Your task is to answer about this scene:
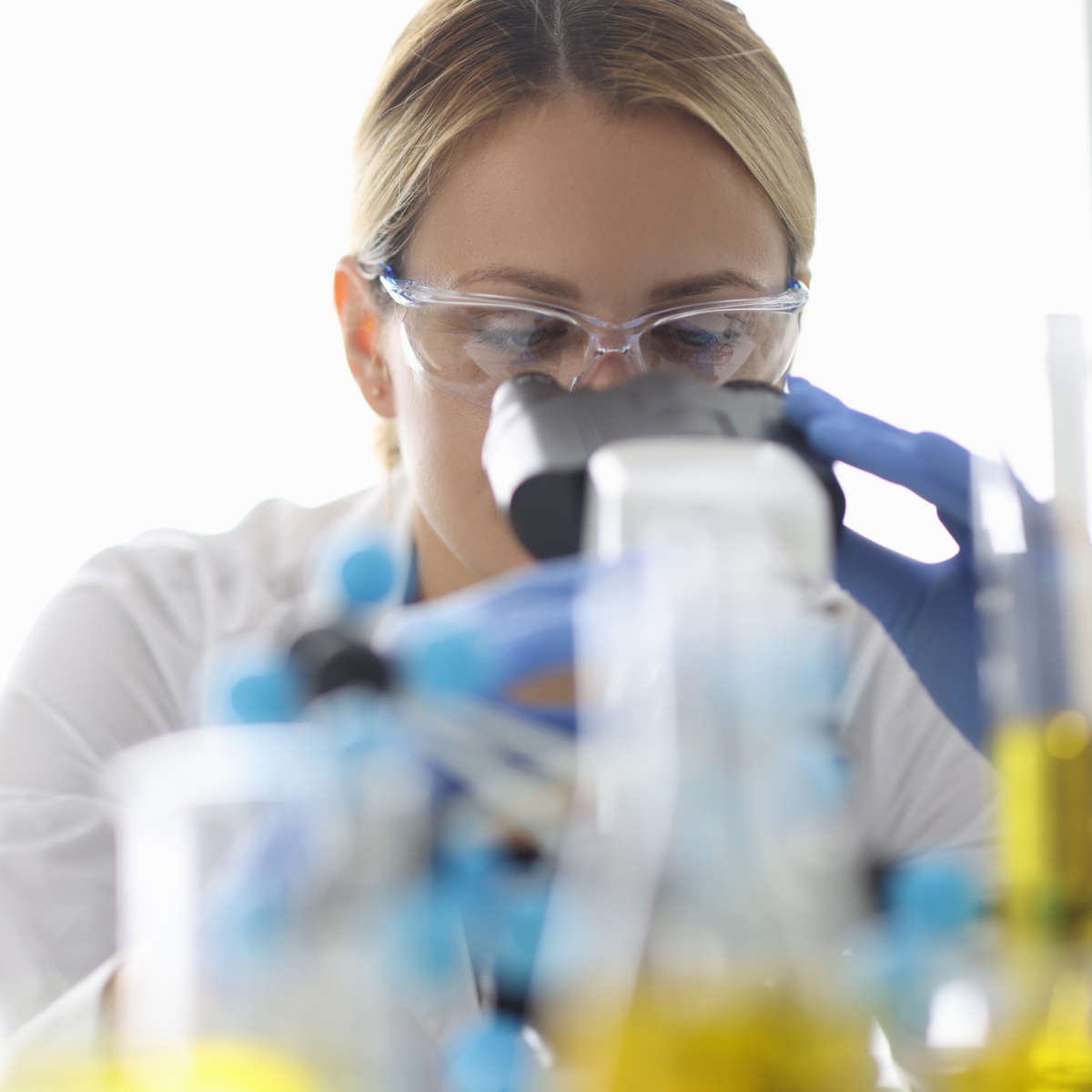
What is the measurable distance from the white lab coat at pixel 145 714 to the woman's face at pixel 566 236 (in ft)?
0.87

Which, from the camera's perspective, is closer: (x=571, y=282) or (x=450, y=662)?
(x=450, y=662)

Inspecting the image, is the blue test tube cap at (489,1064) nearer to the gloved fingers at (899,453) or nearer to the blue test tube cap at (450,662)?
the blue test tube cap at (450,662)

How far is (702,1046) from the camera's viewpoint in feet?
A: 1.43

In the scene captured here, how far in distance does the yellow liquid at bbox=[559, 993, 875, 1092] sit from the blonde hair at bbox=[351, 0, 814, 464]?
0.97m

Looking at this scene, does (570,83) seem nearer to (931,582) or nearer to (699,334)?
(699,334)

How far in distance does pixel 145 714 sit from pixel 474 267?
630mm

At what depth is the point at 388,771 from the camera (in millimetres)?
463

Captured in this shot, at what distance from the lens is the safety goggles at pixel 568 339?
115 centimetres

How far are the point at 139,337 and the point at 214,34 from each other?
22.0 inches

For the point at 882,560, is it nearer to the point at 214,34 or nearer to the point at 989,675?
the point at 989,675

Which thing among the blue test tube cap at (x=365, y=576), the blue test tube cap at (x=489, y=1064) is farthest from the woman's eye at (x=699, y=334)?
the blue test tube cap at (x=489, y=1064)

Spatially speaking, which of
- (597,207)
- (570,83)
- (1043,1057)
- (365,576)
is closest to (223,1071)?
(365,576)

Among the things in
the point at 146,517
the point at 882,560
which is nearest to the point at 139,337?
the point at 146,517

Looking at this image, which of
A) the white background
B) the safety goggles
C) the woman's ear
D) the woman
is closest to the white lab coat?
the woman
